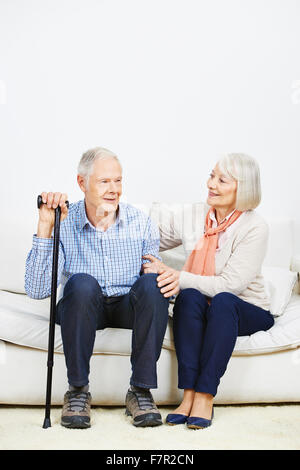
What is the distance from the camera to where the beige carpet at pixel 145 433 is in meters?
1.72

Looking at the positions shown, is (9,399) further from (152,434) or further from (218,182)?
(218,182)

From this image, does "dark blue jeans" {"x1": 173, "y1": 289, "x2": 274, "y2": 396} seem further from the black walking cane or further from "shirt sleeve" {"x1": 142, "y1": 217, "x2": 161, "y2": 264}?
the black walking cane

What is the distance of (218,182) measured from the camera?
2.19m

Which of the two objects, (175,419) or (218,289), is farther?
(218,289)

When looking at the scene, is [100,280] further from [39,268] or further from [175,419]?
[175,419]

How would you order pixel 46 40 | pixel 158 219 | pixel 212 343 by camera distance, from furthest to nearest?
pixel 46 40 → pixel 158 219 → pixel 212 343

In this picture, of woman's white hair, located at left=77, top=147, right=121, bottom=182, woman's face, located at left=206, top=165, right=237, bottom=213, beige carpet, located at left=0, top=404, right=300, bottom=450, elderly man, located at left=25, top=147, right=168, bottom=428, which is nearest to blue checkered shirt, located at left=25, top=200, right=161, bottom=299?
elderly man, located at left=25, top=147, right=168, bottom=428

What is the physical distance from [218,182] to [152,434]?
959 mm

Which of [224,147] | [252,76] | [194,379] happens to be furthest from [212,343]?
[252,76]

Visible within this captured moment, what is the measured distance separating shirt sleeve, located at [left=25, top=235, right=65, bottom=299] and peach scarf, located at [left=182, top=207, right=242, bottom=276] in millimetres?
599

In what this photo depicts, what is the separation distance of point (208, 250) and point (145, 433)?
75 cm

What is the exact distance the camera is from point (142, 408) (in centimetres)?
187

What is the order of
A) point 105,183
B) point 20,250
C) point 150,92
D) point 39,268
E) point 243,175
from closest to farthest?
point 39,268, point 105,183, point 243,175, point 20,250, point 150,92

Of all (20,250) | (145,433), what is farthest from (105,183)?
(145,433)
